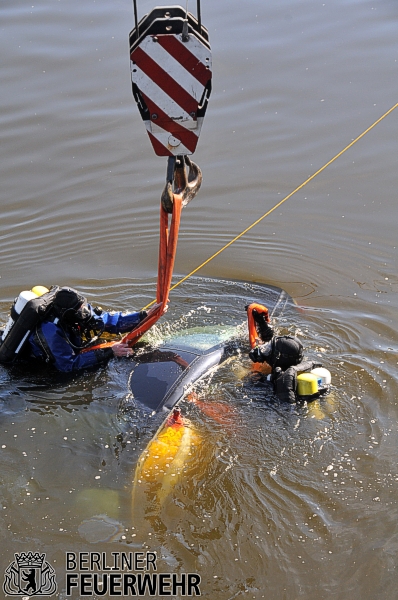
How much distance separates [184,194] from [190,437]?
5.34 feet

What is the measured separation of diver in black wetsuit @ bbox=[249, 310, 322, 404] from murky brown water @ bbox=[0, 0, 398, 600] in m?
0.16

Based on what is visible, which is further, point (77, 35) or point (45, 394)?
point (77, 35)

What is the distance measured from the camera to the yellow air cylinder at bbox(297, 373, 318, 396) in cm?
467

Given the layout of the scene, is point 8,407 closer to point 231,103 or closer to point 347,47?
point 231,103

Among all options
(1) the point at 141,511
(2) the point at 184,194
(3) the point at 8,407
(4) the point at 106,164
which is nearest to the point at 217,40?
(4) the point at 106,164

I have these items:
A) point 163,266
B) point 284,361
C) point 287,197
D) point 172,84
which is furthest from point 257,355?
point 287,197

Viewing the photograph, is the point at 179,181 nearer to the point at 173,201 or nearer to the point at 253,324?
the point at 173,201

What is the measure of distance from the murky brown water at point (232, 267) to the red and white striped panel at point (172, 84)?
183cm

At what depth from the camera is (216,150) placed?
8391 millimetres

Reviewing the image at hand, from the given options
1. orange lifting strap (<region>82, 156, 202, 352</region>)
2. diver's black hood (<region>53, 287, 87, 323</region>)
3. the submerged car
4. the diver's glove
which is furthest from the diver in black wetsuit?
diver's black hood (<region>53, 287, 87, 323</region>)

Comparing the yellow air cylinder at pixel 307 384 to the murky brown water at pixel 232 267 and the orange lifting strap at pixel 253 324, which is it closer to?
the murky brown water at pixel 232 267

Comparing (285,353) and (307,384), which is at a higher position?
(285,353)

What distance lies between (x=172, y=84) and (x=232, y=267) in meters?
2.96

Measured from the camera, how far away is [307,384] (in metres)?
4.68
